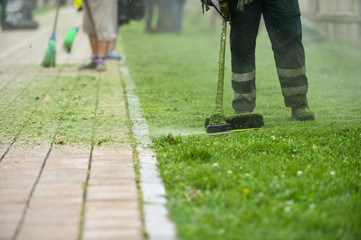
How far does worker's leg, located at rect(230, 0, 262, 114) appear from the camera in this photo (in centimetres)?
505

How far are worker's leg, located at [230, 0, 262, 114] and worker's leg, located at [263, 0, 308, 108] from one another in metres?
0.14

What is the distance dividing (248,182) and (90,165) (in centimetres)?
110

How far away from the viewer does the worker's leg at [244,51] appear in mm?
5051

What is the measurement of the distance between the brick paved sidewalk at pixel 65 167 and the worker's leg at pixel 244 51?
3.56 ft

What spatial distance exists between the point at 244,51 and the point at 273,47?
0.86 feet

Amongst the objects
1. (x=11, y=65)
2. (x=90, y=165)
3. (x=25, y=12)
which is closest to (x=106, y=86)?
(x=11, y=65)

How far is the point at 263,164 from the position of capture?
3.78 metres

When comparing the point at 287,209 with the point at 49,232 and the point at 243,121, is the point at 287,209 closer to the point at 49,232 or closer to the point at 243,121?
the point at 49,232

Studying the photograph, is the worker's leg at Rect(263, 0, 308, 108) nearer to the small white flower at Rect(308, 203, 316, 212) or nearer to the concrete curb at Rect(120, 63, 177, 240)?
the concrete curb at Rect(120, 63, 177, 240)

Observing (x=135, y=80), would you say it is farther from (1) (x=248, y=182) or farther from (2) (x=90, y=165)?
(1) (x=248, y=182)

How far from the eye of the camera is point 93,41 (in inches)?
372

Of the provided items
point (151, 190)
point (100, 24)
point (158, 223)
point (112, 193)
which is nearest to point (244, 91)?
point (151, 190)

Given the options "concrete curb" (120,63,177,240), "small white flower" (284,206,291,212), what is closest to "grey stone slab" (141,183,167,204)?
"concrete curb" (120,63,177,240)

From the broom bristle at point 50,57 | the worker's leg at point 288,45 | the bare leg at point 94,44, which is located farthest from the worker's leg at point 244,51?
the broom bristle at point 50,57
